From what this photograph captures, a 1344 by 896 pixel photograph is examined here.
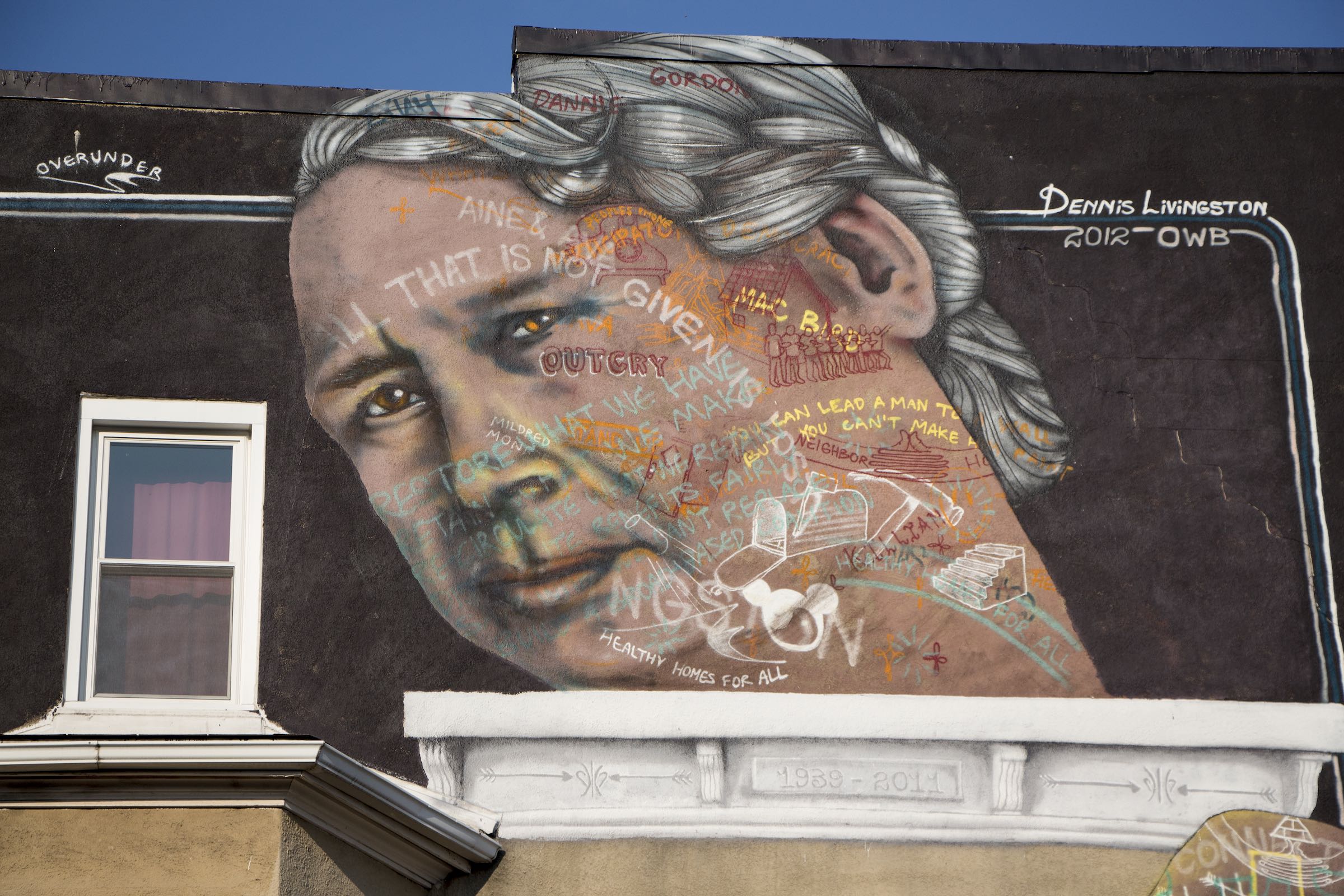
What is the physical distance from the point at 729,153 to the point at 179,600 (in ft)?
12.9

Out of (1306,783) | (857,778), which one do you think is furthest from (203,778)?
(1306,783)

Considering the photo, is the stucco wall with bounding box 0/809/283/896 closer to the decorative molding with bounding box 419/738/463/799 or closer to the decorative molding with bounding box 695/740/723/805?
the decorative molding with bounding box 419/738/463/799

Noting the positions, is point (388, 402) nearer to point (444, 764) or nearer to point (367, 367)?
point (367, 367)

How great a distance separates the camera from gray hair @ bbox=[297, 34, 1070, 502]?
8906mm

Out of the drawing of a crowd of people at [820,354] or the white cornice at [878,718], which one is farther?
the drawing of a crowd of people at [820,354]

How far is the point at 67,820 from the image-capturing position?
738cm

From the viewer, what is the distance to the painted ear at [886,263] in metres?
8.95

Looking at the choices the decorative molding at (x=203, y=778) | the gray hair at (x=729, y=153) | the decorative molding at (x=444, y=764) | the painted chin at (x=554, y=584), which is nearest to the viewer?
the decorative molding at (x=203, y=778)

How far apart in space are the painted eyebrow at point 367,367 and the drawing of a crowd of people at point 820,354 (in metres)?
2.00

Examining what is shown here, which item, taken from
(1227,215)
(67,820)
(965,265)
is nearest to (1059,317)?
(965,265)

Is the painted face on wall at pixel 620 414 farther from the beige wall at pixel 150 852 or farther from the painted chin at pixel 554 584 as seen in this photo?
the beige wall at pixel 150 852

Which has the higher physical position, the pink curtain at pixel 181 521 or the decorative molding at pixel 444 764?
the pink curtain at pixel 181 521

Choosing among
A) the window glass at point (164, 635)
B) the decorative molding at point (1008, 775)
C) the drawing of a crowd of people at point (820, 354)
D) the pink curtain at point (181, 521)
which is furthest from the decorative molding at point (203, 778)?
the drawing of a crowd of people at point (820, 354)

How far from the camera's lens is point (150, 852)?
290 inches
